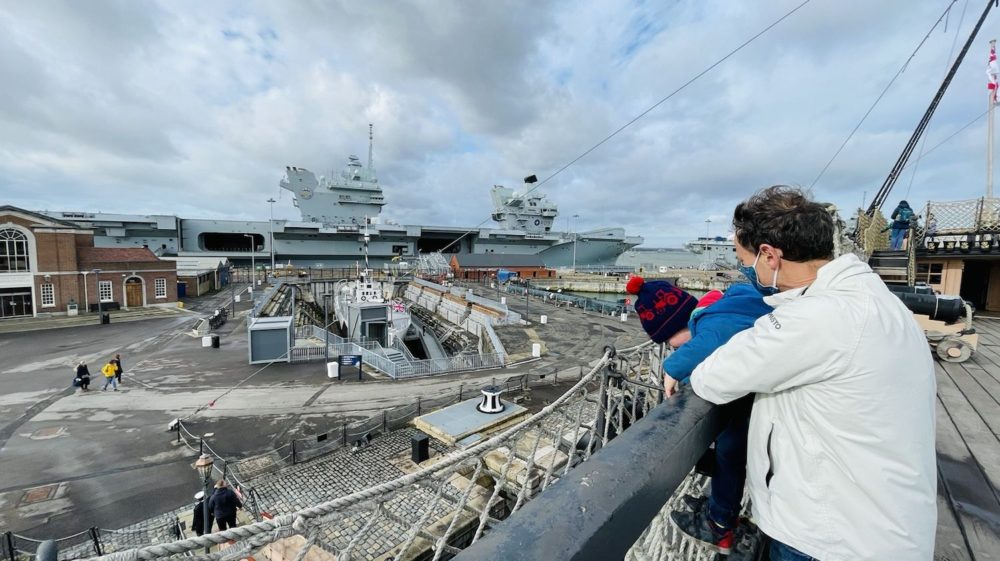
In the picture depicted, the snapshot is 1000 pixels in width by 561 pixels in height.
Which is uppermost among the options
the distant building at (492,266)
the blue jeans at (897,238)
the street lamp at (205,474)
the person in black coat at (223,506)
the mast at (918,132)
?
the mast at (918,132)

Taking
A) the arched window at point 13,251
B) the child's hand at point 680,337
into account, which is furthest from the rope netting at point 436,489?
the arched window at point 13,251

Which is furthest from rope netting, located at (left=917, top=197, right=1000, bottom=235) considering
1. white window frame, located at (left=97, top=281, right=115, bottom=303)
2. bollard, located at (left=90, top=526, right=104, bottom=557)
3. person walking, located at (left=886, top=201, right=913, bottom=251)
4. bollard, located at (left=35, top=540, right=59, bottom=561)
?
white window frame, located at (left=97, top=281, right=115, bottom=303)

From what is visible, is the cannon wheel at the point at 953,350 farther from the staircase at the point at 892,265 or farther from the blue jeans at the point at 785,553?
the blue jeans at the point at 785,553

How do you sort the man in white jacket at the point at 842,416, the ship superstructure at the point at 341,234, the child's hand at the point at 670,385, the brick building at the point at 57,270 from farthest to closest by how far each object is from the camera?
the ship superstructure at the point at 341,234 → the brick building at the point at 57,270 → the child's hand at the point at 670,385 → the man in white jacket at the point at 842,416

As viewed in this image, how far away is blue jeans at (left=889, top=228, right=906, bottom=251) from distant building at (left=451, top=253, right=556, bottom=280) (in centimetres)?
4316

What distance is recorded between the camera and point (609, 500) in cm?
101

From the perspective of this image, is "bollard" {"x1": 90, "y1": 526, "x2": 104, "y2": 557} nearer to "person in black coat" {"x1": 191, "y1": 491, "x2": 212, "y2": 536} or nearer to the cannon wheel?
"person in black coat" {"x1": 191, "y1": 491, "x2": 212, "y2": 536}

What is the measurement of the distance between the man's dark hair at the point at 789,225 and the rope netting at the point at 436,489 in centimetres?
Answer: 122

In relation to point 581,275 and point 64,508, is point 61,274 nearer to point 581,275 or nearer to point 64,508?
point 64,508

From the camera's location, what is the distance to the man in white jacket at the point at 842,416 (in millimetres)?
1166

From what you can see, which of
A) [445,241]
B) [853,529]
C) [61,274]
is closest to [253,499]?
[853,529]

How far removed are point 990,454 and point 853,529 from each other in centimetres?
379

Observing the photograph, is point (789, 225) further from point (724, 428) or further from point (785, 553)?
point (785, 553)

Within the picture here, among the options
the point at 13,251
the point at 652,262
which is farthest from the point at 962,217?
the point at 652,262
